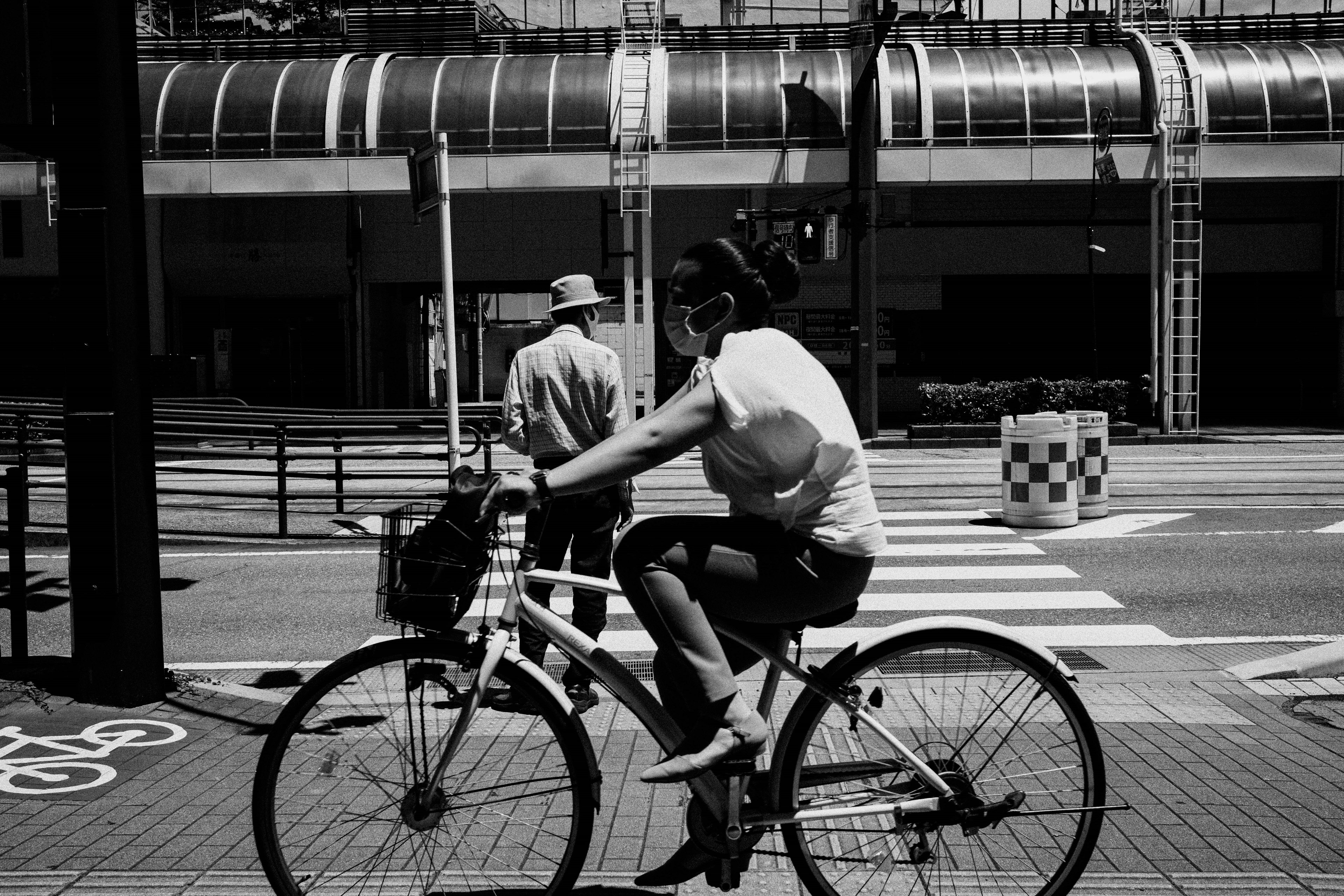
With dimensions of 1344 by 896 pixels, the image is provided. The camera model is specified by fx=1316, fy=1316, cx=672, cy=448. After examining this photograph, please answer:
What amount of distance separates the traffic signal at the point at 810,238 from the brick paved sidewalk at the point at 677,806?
16.9m

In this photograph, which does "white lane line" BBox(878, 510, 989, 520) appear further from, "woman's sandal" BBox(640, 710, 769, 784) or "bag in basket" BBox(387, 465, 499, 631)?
"bag in basket" BBox(387, 465, 499, 631)

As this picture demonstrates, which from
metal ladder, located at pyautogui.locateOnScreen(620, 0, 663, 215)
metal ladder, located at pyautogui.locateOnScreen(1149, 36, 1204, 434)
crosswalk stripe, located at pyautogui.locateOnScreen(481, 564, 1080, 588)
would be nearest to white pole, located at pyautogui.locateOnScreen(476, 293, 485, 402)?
metal ladder, located at pyautogui.locateOnScreen(620, 0, 663, 215)

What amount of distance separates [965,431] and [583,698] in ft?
62.6

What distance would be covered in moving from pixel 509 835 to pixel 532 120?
1060 inches

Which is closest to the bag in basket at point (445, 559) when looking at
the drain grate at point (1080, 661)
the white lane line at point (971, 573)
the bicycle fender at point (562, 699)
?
the bicycle fender at point (562, 699)

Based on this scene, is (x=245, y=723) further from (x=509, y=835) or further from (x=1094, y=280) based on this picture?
(x=1094, y=280)

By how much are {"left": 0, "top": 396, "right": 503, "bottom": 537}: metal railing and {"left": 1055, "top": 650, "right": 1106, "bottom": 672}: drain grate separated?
550 centimetres

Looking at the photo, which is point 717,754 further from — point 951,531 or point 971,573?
point 951,531

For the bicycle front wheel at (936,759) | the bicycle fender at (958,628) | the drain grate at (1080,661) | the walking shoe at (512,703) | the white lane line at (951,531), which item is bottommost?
the drain grate at (1080,661)

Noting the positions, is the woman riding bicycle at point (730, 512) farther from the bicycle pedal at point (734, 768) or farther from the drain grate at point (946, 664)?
the drain grate at point (946, 664)

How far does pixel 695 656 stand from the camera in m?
3.12

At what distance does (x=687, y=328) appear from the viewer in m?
3.30

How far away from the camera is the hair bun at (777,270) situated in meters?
3.29

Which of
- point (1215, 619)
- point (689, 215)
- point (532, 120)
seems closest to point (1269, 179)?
point (689, 215)
